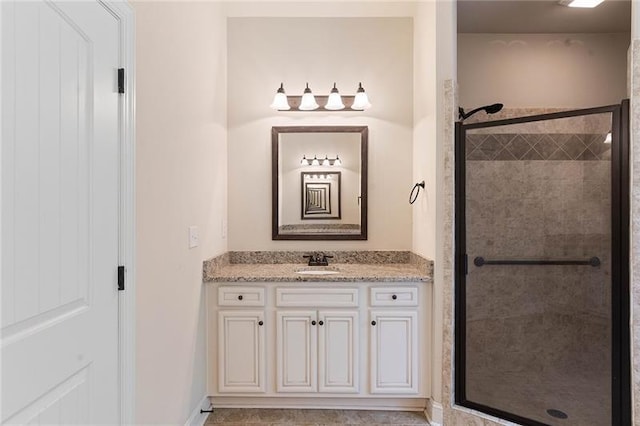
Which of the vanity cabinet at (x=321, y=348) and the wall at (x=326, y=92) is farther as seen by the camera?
the wall at (x=326, y=92)

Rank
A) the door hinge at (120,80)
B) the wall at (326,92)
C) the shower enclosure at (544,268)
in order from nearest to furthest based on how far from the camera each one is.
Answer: the door hinge at (120,80)
the shower enclosure at (544,268)
the wall at (326,92)

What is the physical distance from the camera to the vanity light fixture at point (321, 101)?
298 centimetres

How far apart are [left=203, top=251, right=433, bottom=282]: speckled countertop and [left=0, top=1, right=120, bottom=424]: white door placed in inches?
46.5

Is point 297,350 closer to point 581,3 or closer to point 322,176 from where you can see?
point 322,176

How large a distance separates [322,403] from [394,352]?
587 mm

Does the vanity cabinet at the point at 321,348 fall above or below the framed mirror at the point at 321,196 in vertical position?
below

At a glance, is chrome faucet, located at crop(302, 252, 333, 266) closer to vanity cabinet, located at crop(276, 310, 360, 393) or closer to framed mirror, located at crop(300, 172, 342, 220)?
framed mirror, located at crop(300, 172, 342, 220)

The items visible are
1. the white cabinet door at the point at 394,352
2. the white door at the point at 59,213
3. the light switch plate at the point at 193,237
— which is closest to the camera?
the white door at the point at 59,213

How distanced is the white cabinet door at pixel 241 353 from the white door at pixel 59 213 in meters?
1.13

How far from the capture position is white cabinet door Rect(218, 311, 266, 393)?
8.58ft

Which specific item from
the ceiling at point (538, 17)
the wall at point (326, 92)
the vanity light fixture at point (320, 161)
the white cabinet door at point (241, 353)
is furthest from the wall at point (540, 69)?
the white cabinet door at point (241, 353)

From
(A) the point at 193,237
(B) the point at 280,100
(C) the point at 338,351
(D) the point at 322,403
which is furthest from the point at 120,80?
(D) the point at 322,403

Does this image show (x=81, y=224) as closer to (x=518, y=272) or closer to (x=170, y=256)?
(x=170, y=256)

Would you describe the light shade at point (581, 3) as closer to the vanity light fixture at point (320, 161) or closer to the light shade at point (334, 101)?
the light shade at point (334, 101)
